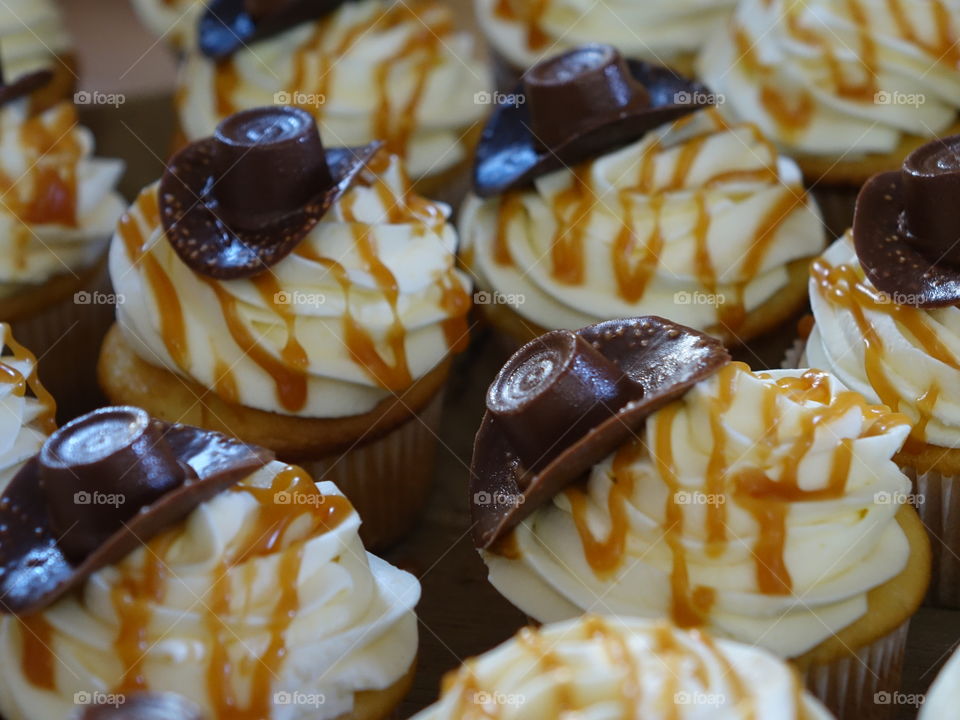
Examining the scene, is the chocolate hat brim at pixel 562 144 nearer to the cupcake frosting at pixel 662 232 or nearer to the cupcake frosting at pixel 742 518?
the cupcake frosting at pixel 662 232

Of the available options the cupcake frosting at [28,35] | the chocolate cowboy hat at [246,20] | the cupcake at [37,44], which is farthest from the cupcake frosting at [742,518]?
the cupcake frosting at [28,35]

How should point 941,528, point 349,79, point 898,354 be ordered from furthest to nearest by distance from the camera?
point 349,79 → point 941,528 → point 898,354

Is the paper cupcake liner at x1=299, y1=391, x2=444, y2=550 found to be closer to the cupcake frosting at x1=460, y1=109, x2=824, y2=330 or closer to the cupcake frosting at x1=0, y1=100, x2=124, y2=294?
the cupcake frosting at x1=460, y1=109, x2=824, y2=330

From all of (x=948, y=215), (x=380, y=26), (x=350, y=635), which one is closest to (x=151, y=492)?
(x=350, y=635)

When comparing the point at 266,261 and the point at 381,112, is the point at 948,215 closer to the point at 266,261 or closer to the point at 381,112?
the point at 266,261

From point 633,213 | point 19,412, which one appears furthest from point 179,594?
point 633,213

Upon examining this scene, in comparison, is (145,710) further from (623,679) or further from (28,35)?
(28,35)
